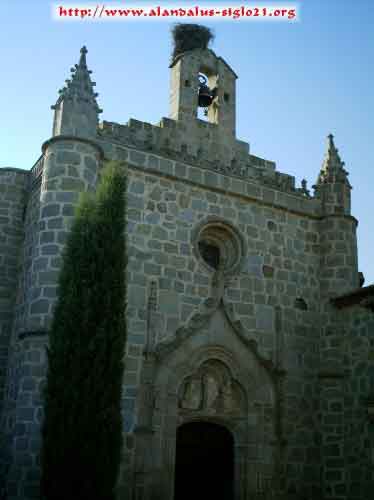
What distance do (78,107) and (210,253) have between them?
3.94m

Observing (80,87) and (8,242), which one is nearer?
(80,87)

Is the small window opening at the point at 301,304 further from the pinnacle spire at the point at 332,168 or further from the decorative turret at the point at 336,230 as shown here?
the pinnacle spire at the point at 332,168

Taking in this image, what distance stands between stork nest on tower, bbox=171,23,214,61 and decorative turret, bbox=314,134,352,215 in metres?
3.98

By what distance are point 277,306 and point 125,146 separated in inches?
174

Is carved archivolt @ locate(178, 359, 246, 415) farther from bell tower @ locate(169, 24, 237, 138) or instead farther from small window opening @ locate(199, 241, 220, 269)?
bell tower @ locate(169, 24, 237, 138)

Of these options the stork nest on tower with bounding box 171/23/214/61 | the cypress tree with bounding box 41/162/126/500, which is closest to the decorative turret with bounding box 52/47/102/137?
the cypress tree with bounding box 41/162/126/500

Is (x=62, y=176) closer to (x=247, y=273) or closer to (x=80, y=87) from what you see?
(x=80, y=87)

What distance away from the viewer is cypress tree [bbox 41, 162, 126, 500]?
9484 millimetres

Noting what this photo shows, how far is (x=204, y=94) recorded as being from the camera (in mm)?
15898

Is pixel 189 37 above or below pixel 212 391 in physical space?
above

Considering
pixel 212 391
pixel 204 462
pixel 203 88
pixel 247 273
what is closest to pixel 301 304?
pixel 247 273

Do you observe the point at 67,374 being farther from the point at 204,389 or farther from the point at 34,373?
the point at 204,389

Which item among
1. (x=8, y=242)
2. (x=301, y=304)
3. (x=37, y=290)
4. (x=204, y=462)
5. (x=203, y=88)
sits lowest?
(x=204, y=462)

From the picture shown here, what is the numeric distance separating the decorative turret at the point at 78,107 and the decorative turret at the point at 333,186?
551cm
